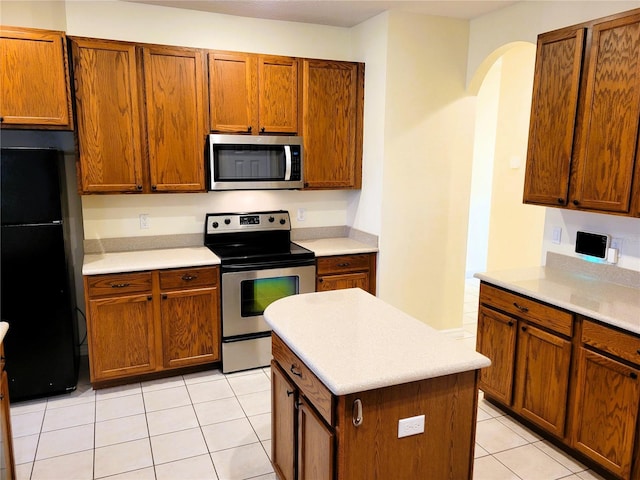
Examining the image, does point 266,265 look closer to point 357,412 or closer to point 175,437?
point 175,437

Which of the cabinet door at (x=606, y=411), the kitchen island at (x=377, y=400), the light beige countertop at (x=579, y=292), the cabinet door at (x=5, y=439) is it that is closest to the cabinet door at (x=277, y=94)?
the light beige countertop at (x=579, y=292)

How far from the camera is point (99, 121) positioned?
325 cm

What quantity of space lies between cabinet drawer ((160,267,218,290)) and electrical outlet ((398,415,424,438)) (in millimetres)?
2082

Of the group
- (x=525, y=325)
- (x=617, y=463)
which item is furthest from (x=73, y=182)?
(x=617, y=463)

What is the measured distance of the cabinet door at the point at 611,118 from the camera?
238 centimetres

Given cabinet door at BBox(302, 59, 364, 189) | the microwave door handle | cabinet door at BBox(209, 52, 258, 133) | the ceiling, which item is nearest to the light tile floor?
the microwave door handle

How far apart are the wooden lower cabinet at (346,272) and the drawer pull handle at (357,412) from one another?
7.15ft

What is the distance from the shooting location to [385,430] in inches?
65.3

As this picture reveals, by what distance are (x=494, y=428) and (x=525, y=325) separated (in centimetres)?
68

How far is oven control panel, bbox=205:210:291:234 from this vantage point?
388cm

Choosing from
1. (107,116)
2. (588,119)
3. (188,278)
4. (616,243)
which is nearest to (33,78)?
(107,116)

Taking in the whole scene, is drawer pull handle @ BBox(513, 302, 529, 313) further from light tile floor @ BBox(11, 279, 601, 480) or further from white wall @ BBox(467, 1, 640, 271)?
light tile floor @ BBox(11, 279, 601, 480)

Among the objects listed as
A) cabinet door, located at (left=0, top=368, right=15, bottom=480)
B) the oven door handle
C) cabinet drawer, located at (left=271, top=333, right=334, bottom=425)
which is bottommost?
cabinet door, located at (left=0, top=368, right=15, bottom=480)

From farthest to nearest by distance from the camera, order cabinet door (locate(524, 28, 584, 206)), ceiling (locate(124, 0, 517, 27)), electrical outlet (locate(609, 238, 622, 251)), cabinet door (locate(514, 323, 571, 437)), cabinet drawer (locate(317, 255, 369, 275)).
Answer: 1. cabinet drawer (locate(317, 255, 369, 275))
2. ceiling (locate(124, 0, 517, 27))
3. electrical outlet (locate(609, 238, 622, 251))
4. cabinet door (locate(524, 28, 584, 206))
5. cabinet door (locate(514, 323, 571, 437))
